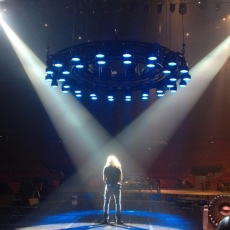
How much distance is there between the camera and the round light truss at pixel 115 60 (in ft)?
25.3

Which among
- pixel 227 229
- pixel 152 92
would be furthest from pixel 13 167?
pixel 227 229

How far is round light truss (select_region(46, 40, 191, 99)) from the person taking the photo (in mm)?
7715

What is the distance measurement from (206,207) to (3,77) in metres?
12.2

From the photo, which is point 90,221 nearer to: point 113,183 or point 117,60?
point 113,183

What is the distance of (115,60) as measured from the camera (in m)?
8.76

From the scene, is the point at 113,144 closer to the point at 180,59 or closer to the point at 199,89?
the point at 199,89

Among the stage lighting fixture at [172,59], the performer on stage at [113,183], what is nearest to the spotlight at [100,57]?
the stage lighting fixture at [172,59]

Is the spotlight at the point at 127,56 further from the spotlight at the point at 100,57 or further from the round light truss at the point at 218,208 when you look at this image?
the round light truss at the point at 218,208

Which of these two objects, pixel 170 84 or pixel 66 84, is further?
pixel 66 84

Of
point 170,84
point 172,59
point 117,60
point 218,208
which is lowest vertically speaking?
point 218,208

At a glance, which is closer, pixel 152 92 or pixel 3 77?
pixel 3 77

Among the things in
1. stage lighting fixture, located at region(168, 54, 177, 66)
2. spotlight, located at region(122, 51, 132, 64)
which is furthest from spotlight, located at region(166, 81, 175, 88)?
spotlight, located at region(122, 51, 132, 64)

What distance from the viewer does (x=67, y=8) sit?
9.75 meters

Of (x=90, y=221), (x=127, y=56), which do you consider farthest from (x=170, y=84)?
(x=90, y=221)
